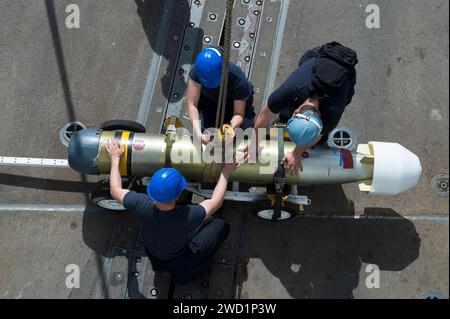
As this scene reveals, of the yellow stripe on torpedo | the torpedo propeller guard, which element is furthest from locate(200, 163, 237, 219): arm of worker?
the yellow stripe on torpedo

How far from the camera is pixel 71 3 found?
5578mm

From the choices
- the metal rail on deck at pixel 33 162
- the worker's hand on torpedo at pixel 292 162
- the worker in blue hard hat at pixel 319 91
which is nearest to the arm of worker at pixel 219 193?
the worker's hand on torpedo at pixel 292 162

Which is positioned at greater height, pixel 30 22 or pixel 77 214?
pixel 30 22

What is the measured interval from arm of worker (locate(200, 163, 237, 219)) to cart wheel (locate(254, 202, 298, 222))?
61 cm

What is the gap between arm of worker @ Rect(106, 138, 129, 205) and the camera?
403 centimetres

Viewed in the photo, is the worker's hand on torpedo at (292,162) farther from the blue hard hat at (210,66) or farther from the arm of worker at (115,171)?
the arm of worker at (115,171)

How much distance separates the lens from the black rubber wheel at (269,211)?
4.53m

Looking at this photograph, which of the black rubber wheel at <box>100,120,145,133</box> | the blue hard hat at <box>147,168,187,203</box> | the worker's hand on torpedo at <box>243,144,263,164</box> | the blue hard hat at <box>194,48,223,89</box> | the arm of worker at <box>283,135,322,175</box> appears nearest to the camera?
the blue hard hat at <box>147,168,187,203</box>

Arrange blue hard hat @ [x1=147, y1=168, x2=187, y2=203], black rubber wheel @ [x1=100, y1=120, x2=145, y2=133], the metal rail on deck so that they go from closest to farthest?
1. blue hard hat @ [x1=147, y1=168, x2=187, y2=203]
2. black rubber wheel @ [x1=100, y1=120, x2=145, y2=133]
3. the metal rail on deck

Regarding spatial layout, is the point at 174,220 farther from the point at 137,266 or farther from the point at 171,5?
the point at 171,5

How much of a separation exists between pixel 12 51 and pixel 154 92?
1.91 m

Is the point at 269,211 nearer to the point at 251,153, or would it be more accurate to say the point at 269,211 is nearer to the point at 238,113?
the point at 251,153

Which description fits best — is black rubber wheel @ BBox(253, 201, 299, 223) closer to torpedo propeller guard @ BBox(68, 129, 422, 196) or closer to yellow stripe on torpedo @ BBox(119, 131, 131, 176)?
torpedo propeller guard @ BBox(68, 129, 422, 196)
